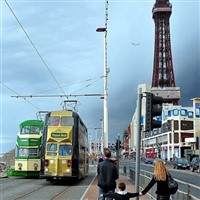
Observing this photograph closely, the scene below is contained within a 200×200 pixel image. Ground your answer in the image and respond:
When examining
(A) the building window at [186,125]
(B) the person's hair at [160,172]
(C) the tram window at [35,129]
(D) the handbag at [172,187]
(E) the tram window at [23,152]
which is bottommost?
(D) the handbag at [172,187]

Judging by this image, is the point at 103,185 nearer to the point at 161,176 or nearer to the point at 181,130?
the point at 161,176

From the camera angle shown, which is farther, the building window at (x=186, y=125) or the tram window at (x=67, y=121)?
the building window at (x=186, y=125)

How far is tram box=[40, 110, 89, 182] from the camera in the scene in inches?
1089

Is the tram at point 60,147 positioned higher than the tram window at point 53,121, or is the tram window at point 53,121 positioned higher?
the tram window at point 53,121

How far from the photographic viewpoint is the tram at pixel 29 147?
34875 mm

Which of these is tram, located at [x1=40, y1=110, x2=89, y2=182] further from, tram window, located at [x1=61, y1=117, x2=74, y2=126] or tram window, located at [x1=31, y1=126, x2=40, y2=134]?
tram window, located at [x1=31, y1=126, x2=40, y2=134]

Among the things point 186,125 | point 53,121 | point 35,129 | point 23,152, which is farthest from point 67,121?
point 186,125

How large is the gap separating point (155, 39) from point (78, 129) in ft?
493

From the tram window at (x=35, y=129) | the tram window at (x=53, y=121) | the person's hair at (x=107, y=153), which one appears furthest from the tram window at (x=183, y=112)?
the person's hair at (x=107, y=153)

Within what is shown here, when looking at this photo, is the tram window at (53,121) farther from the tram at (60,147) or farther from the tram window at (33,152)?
the tram window at (33,152)

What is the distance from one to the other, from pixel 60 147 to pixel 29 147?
7423 millimetres

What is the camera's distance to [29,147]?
34781mm

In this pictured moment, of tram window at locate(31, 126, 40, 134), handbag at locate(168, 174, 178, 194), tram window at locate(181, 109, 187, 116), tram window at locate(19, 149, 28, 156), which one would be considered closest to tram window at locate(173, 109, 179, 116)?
tram window at locate(181, 109, 187, 116)

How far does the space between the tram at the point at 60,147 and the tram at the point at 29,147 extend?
22.1ft
